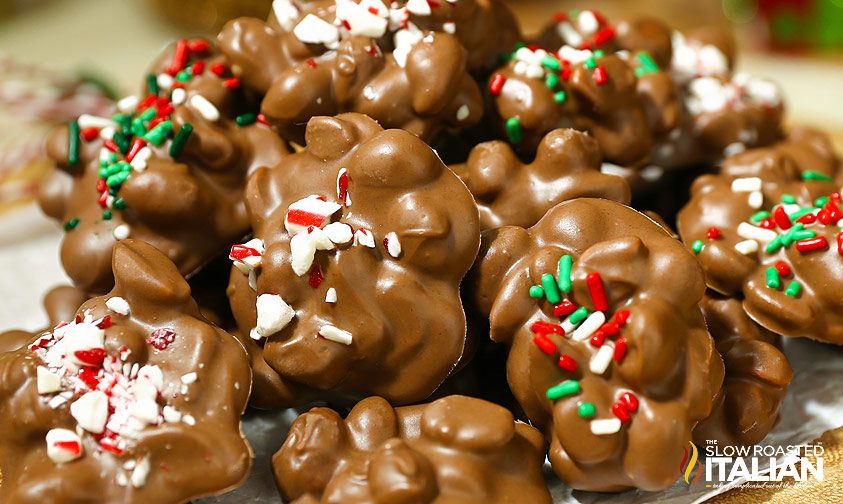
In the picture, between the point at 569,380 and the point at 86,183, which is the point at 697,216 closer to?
the point at 569,380

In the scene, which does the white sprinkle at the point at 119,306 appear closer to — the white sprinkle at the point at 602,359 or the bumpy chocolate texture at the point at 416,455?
the bumpy chocolate texture at the point at 416,455

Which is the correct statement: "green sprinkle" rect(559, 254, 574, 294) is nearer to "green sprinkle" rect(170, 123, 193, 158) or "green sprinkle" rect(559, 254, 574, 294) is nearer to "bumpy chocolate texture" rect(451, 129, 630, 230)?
"bumpy chocolate texture" rect(451, 129, 630, 230)

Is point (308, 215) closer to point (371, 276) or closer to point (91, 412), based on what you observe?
point (371, 276)

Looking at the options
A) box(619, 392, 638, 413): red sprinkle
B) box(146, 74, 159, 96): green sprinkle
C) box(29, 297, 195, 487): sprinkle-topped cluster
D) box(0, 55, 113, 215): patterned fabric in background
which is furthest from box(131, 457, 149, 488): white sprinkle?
A: box(0, 55, 113, 215): patterned fabric in background

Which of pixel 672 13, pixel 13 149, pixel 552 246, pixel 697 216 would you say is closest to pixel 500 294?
pixel 552 246

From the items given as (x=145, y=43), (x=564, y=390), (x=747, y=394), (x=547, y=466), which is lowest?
(x=145, y=43)

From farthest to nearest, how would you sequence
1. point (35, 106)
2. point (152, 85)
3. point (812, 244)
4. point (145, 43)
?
point (145, 43)
point (35, 106)
point (152, 85)
point (812, 244)

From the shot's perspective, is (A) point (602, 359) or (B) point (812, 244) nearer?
(A) point (602, 359)

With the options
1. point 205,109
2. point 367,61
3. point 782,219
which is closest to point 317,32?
point 367,61
